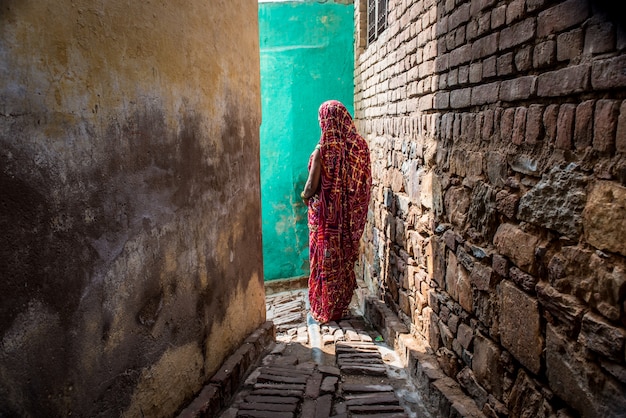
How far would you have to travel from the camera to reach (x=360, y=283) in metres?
6.32

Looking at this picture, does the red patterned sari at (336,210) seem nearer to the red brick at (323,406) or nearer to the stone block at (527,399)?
the red brick at (323,406)

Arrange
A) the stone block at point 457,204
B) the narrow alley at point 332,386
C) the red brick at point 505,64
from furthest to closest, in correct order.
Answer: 1. the narrow alley at point 332,386
2. the stone block at point 457,204
3. the red brick at point 505,64

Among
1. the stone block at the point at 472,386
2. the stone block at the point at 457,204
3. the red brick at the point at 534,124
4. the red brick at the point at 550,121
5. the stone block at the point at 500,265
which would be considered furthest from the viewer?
the stone block at the point at 457,204

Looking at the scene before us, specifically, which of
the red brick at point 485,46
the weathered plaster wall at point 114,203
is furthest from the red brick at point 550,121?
Result: the weathered plaster wall at point 114,203

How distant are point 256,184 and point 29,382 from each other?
2.69m

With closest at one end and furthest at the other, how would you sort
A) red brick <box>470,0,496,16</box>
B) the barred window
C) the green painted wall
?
red brick <box>470,0,496,16</box>, the barred window, the green painted wall

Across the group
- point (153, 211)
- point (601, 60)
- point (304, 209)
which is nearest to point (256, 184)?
point (153, 211)

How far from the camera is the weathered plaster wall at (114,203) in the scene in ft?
5.35

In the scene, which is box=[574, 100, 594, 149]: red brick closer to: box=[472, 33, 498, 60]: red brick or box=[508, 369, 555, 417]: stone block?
box=[472, 33, 498, 60]: red brick

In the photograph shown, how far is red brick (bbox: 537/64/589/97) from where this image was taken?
173 cm

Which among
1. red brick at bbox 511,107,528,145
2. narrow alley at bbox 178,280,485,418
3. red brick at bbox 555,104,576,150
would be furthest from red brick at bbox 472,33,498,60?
narrow alley at bbox 178,280,485,418

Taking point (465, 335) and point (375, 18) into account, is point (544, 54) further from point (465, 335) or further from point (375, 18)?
point (375, 18)

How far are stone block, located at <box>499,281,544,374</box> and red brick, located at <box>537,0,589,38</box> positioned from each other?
45.3 inches

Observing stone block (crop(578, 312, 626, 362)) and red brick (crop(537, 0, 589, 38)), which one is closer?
stone block (crop(578, 312, 626, 362))
